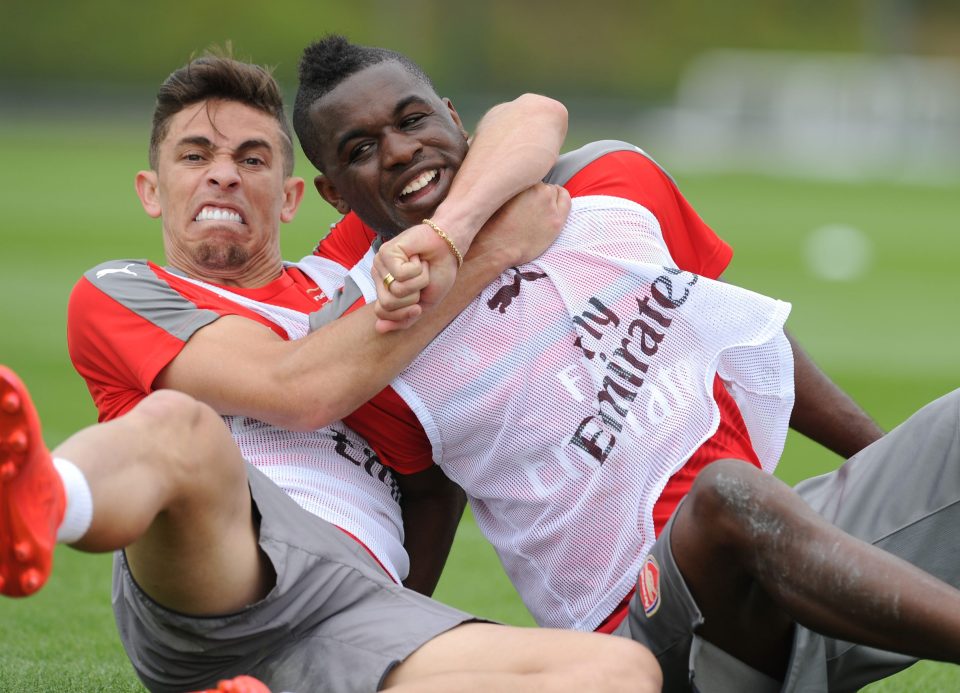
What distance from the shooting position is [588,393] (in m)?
3.34

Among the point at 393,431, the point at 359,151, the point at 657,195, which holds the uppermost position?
the point at 657,195

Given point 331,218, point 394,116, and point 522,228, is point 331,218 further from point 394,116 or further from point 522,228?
point 522,228

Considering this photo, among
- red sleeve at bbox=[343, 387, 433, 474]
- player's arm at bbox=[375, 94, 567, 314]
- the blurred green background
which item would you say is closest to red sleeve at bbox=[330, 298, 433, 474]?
red sleeve at bbox=[343, 387, 433, 474]

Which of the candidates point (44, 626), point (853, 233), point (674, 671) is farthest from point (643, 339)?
point (853, 233)

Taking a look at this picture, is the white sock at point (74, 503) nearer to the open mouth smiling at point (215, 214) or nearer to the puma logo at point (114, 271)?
the puma logo at point (114, 271)

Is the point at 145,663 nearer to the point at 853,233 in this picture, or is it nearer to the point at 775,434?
the point at 775,434

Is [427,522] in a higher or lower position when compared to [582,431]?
lower

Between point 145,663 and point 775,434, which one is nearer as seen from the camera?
point 145,663

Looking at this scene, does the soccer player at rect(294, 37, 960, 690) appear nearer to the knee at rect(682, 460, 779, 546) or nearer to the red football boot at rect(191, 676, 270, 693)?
the knee at rect(682, 460, 779, 546)

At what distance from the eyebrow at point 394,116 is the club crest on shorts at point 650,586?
1.31m

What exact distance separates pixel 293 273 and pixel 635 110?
2979 cm

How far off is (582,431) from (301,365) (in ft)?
2.20

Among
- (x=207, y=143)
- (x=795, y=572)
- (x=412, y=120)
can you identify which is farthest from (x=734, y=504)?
(x=207, y=143)

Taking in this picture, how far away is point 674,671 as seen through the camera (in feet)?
10.1
